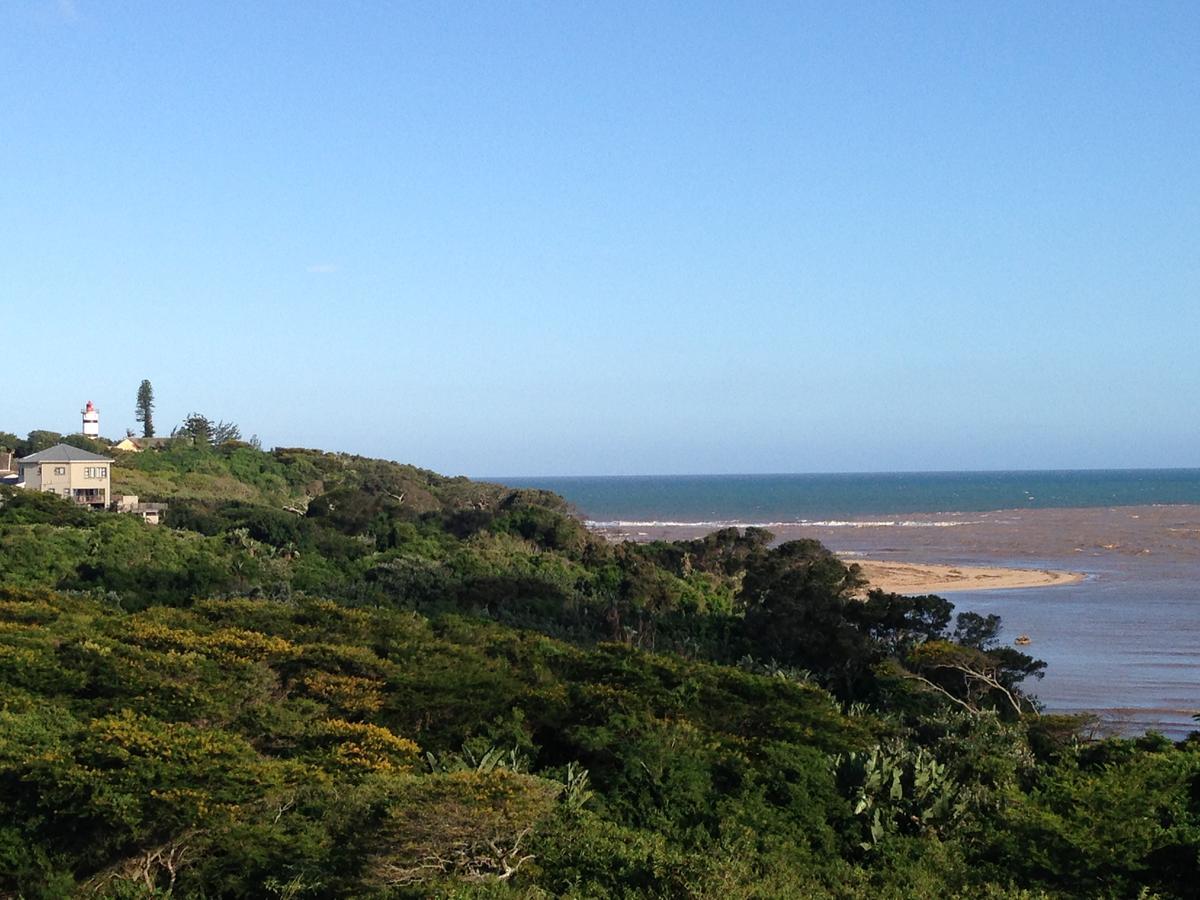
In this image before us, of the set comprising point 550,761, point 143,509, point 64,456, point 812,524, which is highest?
point 64,456

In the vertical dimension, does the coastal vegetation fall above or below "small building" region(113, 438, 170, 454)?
below

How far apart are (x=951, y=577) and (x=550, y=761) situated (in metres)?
43.5

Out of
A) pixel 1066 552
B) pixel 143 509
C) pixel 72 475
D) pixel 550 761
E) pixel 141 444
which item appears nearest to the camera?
pixel 550 761

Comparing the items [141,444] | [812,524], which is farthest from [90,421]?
[812,524]

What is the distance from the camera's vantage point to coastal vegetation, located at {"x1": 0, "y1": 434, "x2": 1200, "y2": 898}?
13.7 m

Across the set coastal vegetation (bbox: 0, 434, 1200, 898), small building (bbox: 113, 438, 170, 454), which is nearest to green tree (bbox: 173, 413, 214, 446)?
small building (bbox: 113, 438, 170, 454)

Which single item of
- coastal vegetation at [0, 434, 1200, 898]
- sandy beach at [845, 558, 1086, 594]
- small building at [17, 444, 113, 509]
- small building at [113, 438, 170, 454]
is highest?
small building at [113, 438, 170, 454]

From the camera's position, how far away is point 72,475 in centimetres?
5822

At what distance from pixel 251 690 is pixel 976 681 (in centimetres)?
1498

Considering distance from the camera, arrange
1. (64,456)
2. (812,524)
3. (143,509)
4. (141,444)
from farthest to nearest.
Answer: (812,524) → (141,444) → (64,456) → (143,509)

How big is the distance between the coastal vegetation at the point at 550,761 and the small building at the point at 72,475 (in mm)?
23316

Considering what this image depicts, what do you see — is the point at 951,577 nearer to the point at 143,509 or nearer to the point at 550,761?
the point at 143,509

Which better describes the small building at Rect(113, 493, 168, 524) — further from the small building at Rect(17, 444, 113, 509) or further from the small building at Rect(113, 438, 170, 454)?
the small building at Rect(113, 438, 170, 454)

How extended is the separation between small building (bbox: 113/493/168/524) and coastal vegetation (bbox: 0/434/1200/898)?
17775 mm
